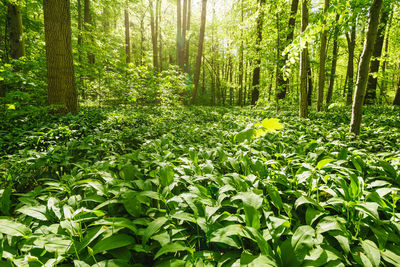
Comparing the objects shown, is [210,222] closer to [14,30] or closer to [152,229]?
[152,229]

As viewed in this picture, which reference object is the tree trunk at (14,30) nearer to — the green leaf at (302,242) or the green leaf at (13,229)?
the green leaf at (13,229)

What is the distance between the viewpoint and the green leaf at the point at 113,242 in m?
1.06

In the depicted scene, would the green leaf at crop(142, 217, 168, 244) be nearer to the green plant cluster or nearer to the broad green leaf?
the green plant cluster

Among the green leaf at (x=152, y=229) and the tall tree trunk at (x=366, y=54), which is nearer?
the green leaf at (x=152, y=229)

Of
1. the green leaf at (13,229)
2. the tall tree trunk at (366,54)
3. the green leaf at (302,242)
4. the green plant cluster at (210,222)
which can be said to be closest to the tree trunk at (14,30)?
the green plant cluster at (210,222)

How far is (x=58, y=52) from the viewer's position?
5180mm

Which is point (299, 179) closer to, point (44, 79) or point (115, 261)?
point (115, 261)

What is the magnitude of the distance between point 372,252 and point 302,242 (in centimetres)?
42

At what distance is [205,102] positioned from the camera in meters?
33.0

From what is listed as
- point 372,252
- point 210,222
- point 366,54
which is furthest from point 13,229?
point 366,54

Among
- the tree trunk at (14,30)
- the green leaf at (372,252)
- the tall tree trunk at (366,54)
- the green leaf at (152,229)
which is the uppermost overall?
the tree trunk at (14,30)

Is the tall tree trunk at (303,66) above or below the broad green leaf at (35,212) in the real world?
above

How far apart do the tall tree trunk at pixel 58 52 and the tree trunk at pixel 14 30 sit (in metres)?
4.11

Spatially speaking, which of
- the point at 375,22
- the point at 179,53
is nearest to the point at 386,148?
the point at 375,22
